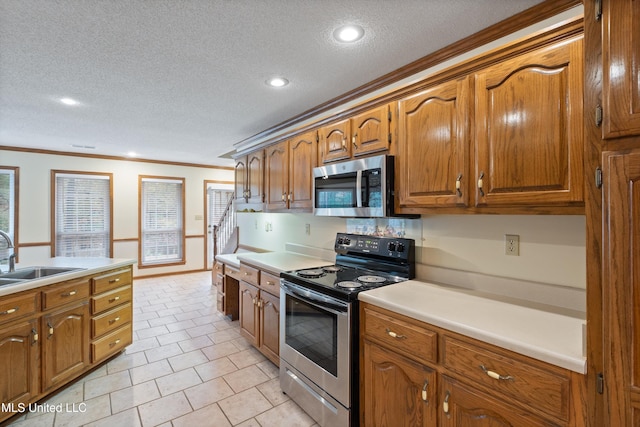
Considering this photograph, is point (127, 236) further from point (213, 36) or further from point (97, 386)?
point (213, 36)

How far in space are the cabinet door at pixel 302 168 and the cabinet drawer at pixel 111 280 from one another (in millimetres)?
1758

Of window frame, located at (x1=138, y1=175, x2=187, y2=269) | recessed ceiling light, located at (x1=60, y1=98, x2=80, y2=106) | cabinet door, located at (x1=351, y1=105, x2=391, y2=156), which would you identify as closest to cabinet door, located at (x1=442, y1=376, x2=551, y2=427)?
cabinet door, located at (x1=351, y1=105, x2=391, y2=156)

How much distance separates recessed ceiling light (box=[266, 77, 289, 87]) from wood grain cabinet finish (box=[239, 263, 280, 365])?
1.60 m

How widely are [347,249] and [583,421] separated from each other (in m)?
1.77

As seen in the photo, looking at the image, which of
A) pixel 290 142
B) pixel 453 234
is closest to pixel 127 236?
pixel 290 142

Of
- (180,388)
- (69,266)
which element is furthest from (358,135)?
(69,266)

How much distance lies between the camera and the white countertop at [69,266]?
6.40ft

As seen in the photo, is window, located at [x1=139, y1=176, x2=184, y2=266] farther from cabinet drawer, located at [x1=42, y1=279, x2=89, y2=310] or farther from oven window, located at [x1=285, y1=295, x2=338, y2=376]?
oven window, located at [x1=285, y1=295, x2=338, y2=376]

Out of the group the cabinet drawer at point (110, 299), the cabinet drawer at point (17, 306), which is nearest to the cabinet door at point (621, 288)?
the cabinet drawer at point (17, 306)

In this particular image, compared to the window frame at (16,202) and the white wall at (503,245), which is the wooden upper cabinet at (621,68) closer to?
the white wall at (503,245)

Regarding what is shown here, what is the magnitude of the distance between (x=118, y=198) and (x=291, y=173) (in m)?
4.57

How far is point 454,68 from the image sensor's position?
5.44ft

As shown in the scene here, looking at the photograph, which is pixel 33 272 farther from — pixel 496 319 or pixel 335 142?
pixel 496 319

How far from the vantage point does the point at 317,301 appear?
1.96 metres
